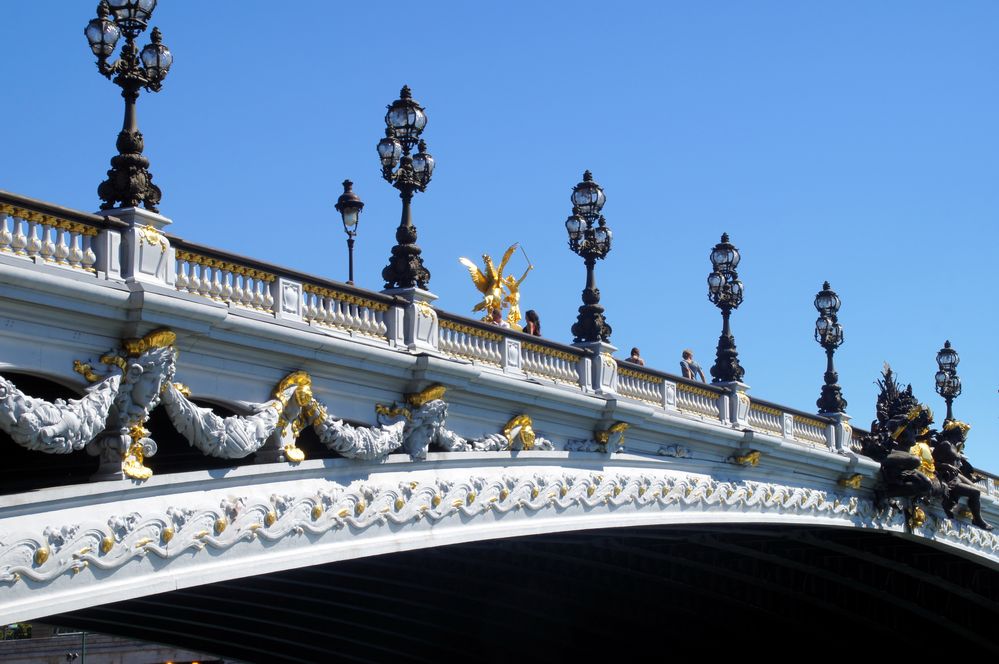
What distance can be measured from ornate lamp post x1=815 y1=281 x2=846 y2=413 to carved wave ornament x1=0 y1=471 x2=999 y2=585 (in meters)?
6.30

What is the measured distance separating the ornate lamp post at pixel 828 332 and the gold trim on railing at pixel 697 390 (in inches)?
334

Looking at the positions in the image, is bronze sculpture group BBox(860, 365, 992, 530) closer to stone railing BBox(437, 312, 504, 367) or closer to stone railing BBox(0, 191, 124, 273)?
stone railing BBox(437, 312, 504, 367)

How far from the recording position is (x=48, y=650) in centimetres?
7762

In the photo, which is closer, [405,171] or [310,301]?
[310,301]

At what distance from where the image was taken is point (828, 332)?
1699 inches

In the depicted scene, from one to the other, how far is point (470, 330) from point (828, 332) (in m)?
18.8

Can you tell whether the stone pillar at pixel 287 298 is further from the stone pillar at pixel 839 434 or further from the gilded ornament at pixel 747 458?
the stone pillar at pixel 839 434

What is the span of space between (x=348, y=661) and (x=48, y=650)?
102 feet

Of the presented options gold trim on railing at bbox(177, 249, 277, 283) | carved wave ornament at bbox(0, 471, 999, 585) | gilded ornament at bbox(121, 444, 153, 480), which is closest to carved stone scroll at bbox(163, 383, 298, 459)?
gilded ornament at bbox(121, 444, 153, 480)

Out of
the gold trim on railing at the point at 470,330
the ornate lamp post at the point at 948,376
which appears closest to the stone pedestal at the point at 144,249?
the gold trim on railing at the point at 470,330

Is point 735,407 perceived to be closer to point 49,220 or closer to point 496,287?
point 496,287

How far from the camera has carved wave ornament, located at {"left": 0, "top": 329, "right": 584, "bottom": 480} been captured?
18.1 metres

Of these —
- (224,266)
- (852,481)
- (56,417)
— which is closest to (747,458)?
(852,481)

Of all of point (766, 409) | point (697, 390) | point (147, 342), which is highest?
point (766, 409)
